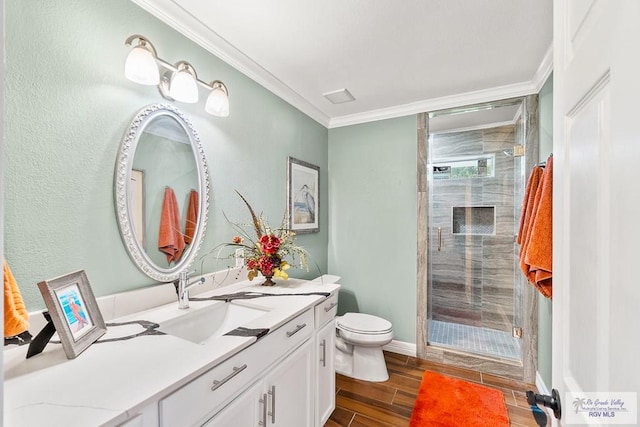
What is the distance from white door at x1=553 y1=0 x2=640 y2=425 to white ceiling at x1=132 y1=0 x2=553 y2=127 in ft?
3.28

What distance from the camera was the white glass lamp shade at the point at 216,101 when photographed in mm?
1569

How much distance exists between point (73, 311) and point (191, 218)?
0.73 m

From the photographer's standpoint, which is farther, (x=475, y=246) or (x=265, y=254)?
(x=475, y=246)

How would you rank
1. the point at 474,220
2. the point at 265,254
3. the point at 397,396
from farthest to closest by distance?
the point at 474,220 → the point at 397,396 → the point at 265,254

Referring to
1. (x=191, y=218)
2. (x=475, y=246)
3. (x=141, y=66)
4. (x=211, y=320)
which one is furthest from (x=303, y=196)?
(x=475, y=246)

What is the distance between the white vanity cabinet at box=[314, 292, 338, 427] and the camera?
1.55m

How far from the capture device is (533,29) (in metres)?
1.59

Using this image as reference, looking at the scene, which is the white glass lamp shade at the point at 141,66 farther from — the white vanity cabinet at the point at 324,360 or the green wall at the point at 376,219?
the green wall at the point at 376,219

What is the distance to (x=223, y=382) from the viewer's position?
912mm

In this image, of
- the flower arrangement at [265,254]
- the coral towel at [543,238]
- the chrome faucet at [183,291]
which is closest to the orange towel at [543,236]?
the coral towel at [543,238]

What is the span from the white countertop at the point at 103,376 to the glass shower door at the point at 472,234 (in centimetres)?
248

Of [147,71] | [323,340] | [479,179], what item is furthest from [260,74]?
[479,179]

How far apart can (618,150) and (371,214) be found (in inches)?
95.4

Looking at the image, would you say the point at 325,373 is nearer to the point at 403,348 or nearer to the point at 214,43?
the point at 403,348
